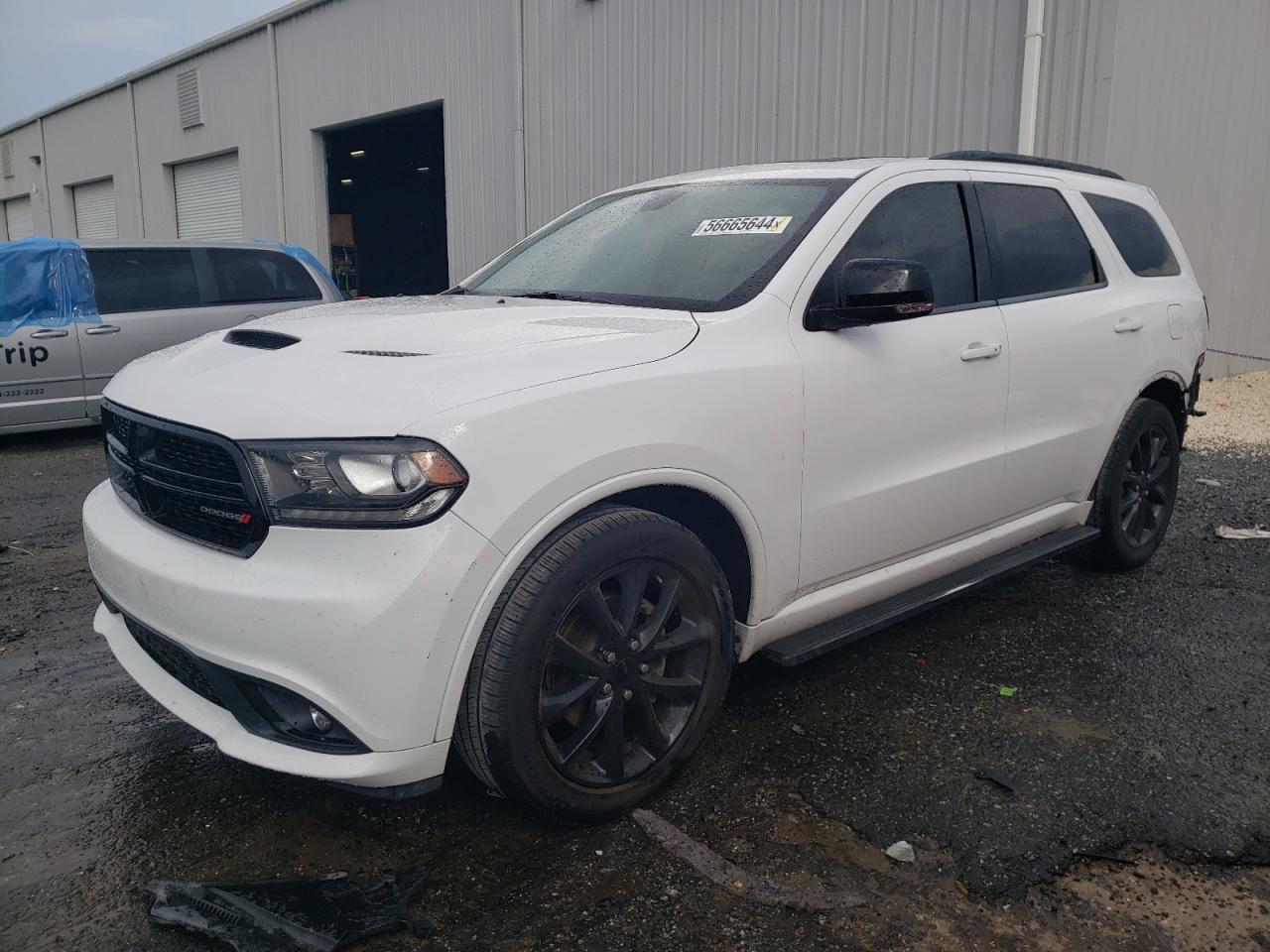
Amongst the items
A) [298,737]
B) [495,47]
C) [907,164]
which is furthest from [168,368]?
[495,47]

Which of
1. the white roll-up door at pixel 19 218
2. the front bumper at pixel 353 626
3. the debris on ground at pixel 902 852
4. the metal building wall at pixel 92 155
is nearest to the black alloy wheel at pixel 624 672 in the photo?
the front bumper at pixel 353 626

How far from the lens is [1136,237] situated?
4648mm

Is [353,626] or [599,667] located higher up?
[353,626]

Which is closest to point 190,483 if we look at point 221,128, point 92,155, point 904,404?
point 904,404

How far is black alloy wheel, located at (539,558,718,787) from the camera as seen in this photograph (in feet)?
8.13

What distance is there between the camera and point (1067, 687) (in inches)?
141

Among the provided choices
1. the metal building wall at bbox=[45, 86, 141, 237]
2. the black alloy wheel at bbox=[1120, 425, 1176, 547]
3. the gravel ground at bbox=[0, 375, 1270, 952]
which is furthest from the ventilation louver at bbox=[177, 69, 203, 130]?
the black alloy wheel at bbox=[1120, 425, 1176, 547]

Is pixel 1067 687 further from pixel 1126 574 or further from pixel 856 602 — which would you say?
pixel 1126 574

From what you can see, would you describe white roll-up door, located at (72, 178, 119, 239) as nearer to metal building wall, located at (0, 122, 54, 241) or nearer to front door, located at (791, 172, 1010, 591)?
metal building wall, located at (0, 122, 54, 241)

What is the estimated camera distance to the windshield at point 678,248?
3.12 meters

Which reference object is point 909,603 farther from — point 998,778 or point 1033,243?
point 1033,243

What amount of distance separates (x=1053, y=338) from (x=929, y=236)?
0.72 m

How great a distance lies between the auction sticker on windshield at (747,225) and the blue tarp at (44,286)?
22.5ft

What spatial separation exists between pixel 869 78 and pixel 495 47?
20.1 feet
